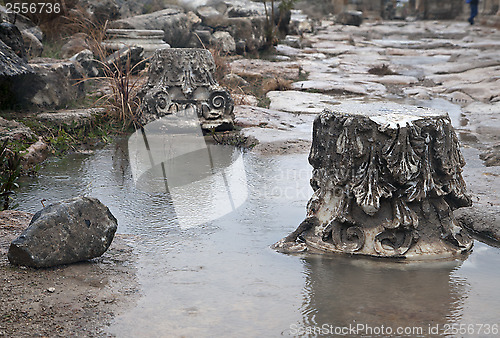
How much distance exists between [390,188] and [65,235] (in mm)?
1464

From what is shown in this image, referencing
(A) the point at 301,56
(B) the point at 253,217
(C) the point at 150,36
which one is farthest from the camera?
(A) the point at 301,56

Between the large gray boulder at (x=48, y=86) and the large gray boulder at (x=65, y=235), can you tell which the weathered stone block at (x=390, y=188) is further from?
the large gray boulder at (x=48, y=86)

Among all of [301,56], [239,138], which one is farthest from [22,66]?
[301,56]

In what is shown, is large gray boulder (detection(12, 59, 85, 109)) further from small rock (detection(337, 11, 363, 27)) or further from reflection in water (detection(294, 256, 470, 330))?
small rock (detection(337, 11, 363, 27))

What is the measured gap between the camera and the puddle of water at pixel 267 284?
1944mm

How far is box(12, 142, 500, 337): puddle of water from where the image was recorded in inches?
76.5

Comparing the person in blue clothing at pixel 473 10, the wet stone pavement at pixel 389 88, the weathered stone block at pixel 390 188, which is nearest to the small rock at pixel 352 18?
the person in blue clothing at pixel 473 10

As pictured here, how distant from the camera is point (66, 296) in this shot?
6.72 ft

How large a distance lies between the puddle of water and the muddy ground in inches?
2.8

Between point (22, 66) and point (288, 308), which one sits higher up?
point (22, 66)

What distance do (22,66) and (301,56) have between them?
7.33 metres

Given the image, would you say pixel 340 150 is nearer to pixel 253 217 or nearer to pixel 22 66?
pixel 253 217

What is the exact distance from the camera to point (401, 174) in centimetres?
254

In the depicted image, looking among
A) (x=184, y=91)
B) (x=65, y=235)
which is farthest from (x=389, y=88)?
(x=65, y=235)
